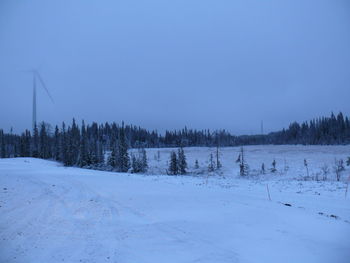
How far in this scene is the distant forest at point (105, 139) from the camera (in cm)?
5397

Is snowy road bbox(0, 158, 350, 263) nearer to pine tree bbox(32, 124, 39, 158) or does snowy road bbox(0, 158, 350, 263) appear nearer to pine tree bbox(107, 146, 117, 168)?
pine tree bbox(107, 146, 117, 168)

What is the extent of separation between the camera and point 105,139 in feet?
355

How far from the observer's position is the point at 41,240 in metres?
6.18

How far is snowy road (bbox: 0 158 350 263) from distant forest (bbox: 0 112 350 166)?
105 ft

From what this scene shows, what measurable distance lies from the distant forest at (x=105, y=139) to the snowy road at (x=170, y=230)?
32.1 meters

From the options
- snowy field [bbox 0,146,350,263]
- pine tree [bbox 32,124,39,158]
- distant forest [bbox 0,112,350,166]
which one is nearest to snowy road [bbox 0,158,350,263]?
snowy field [bbox 0,146,350,263]

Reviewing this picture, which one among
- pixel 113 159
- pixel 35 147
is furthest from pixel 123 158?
pixel 35 147

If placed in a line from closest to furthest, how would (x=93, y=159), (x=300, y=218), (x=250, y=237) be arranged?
1. (x=250, y=237)
2. (x=300, y=218)
3. (x=93, y=159)

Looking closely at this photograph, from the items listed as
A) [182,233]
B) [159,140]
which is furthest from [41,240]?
[159,140]

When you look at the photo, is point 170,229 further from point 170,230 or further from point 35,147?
point 35,147

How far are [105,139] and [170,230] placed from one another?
10741cm

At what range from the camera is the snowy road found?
5336 mm

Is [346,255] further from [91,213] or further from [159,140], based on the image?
[159,140]

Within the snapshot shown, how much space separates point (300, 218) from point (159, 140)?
122842 mm
